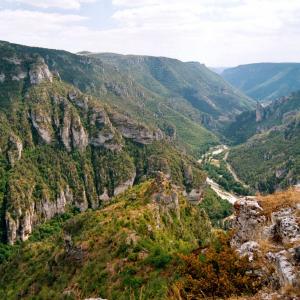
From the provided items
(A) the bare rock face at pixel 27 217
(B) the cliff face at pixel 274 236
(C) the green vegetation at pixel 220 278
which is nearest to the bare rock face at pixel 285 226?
(B) the cliff face at pixel 274 236

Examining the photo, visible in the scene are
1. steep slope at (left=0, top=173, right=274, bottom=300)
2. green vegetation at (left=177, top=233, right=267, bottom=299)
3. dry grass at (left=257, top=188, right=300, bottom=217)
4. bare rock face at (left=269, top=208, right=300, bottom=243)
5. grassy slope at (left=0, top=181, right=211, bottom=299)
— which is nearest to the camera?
green vegetation at (left=177, top=233, right=267, bottom=299)

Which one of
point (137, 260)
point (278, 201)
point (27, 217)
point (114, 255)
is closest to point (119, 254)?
point (114, 255)

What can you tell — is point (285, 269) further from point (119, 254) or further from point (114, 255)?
point (114, 255)

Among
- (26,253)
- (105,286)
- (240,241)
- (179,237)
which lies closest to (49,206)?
(26,253)

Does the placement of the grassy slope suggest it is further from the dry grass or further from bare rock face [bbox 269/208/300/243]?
bare rock face [bbox 269/208/300/243]

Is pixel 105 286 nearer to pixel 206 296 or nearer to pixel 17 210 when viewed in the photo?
pixel 206 296

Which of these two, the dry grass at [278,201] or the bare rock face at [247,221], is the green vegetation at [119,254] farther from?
the dry grass at [278,201]

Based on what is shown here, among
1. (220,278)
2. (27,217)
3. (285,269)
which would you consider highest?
(285,269)

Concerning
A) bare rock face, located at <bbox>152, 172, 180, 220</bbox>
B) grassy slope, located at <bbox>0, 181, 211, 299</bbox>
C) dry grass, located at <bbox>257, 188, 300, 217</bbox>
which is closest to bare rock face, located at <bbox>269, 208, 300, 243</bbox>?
dry grass, located at <bbox>257, 188, 300, 217</bbox>
